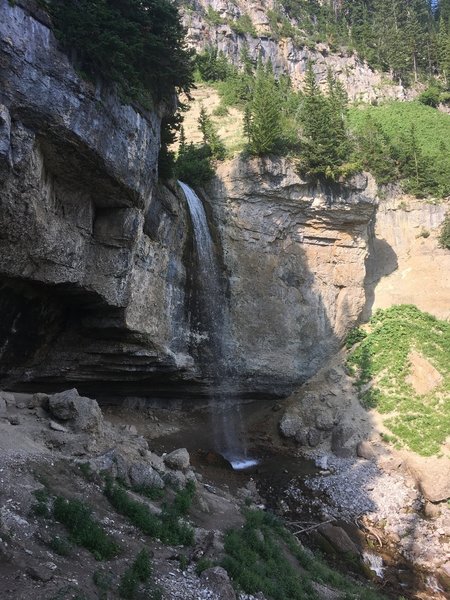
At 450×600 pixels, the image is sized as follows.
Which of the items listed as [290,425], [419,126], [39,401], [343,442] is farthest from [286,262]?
[419,126]

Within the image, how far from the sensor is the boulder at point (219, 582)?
8227mm

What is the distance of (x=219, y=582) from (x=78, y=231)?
38.0 feet

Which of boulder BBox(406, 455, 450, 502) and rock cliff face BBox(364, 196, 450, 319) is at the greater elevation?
rock cliff face BBox(364, 196, 450, 319)

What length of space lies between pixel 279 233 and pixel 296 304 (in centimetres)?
413

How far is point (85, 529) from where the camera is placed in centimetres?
850

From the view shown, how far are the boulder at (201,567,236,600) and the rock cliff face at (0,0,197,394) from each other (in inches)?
400

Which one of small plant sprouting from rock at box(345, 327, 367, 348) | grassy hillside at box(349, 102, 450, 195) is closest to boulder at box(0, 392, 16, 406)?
small plant sprouting from rock at box(345, 327, 367, 348)

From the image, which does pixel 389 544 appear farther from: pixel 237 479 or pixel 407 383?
pixel 407 383

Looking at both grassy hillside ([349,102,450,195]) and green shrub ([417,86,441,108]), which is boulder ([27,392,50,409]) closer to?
grassy hillside ([349,102,450,195])

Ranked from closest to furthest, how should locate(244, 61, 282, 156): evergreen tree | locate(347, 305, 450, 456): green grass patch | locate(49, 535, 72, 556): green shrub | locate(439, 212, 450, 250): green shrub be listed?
locate(49, 535, 72, 556): green shrub → locate(347, 305, 450, 456): green grass patch → locate(244, 61, 282, 156): evergreen tree → locate(439, 212, 450, 250): green shrub

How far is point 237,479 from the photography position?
18.5 metres

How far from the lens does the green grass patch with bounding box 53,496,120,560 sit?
8227 mm

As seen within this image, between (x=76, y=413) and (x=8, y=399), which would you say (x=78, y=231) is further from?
(x=76, y=413)

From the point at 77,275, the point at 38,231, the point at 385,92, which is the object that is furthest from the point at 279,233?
the point at 385,92
